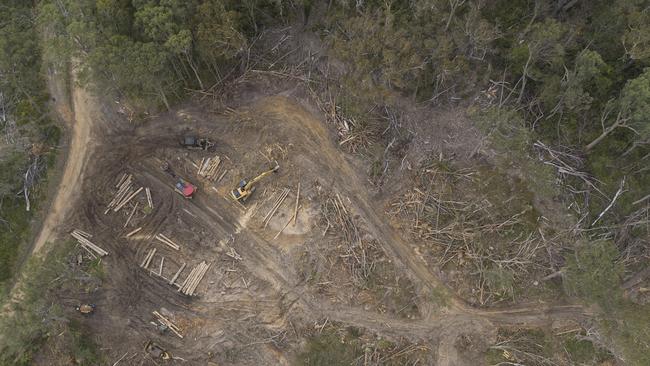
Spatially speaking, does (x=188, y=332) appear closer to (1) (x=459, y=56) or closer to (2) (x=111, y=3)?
(2) (x=111, y=3)

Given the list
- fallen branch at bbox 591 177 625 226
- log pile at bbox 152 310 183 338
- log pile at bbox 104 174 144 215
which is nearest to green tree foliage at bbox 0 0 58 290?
log pile at bbox 104 174 144 215

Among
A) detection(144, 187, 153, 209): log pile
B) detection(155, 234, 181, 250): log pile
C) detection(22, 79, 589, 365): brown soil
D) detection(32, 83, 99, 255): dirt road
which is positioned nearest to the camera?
detection(22, 79, 589, 365): brown soil

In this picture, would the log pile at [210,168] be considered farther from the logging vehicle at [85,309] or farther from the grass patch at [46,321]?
the logging vehicle at [85,309]

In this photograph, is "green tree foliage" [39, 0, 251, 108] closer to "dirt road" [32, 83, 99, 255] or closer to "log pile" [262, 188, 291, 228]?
"dirt road" [32, 83, 99, 255]

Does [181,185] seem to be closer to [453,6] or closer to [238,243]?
[238,243]

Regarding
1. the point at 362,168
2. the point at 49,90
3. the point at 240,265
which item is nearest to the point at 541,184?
the point at 362,168

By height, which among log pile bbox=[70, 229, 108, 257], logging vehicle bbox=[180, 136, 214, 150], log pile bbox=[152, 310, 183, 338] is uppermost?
logging vehicle bbox=[180, 136, 214, 150]

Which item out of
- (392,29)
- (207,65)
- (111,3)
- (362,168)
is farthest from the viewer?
(207,65)
